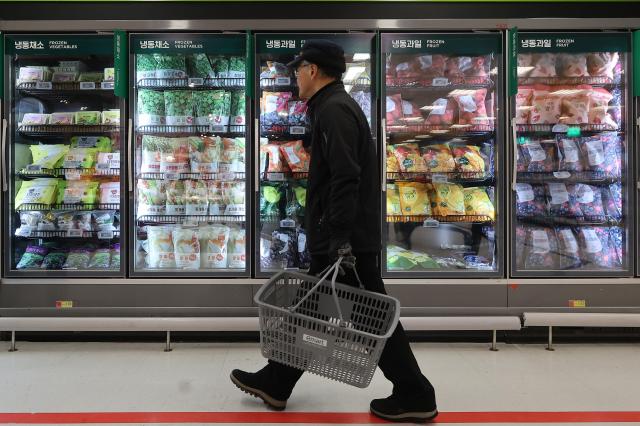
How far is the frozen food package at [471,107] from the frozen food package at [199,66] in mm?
1830

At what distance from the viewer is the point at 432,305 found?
3660mm

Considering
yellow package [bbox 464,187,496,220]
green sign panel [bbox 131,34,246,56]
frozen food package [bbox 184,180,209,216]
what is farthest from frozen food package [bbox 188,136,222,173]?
yellow package [bbox 464,187,496,220]

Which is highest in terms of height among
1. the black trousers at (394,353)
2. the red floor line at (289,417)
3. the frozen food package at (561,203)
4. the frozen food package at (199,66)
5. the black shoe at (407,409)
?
the frozen food package at (199,66)

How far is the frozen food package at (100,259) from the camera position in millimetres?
3924

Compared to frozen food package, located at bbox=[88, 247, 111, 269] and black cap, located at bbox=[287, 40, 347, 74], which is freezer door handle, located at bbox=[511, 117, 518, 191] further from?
frozen food package, located at bbox=[88, 247, 111, 269]

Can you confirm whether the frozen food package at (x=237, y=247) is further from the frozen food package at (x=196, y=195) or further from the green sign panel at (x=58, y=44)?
the green sign panel at (x=58, y=44)

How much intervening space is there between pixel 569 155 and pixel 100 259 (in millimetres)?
3504

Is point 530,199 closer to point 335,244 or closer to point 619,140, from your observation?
point 619,140

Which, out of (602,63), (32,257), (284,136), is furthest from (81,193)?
(602,63)

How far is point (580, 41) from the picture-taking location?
3.75m

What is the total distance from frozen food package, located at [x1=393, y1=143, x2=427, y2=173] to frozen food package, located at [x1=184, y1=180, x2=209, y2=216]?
1.43m

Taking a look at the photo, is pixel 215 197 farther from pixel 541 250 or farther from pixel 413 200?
pixel 541 250

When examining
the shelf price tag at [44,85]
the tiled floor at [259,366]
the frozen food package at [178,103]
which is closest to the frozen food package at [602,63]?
the tiled floor at [259,366]

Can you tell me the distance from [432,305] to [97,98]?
2.87m
